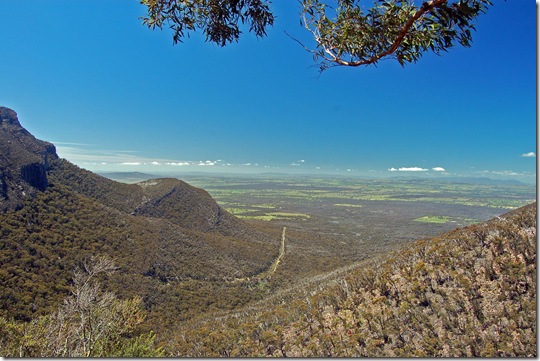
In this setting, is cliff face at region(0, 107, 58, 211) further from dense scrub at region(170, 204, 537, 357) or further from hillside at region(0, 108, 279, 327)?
dense scrub at region(170, 204, 537, 357)

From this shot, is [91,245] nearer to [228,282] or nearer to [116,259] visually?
[116,259]

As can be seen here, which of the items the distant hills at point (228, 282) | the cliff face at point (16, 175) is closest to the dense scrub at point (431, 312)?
the distant hills at point (228, 282)

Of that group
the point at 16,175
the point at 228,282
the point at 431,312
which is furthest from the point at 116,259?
the point at 431,312

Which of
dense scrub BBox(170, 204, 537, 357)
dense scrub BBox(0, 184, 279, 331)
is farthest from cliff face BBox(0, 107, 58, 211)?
dense scrub BBox(170, 204, 537, 357)

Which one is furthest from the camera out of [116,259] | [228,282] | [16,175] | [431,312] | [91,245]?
[228,282]

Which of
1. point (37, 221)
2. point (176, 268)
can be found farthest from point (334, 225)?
point (37, 221)

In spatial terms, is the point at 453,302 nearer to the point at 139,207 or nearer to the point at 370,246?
the point at 139,207

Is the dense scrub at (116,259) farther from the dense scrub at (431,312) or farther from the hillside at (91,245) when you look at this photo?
the dense scrub at (431,312)

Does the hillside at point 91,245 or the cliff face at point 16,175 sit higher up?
the cliff face at point 16,175

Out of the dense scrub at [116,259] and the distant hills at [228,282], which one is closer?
the distant hills at [228,282]

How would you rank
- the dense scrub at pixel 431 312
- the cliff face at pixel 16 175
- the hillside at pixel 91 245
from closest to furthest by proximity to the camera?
the dense scrub at pixel 431 312 → the hillside at pixel 91 245 → the cliff face at pixel 16 175
